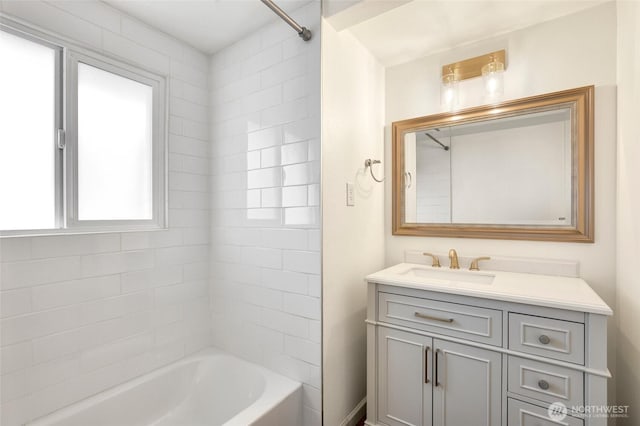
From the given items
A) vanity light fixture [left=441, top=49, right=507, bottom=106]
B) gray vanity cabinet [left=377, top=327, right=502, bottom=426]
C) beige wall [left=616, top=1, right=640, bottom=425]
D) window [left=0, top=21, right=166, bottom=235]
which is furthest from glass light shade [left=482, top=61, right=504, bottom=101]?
window [left=0, top=21, right=166, bottom=235]

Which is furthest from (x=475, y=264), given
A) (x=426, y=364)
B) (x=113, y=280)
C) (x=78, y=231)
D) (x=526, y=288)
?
(x=78, y=231)

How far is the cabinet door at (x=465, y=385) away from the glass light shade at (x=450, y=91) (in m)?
1.51

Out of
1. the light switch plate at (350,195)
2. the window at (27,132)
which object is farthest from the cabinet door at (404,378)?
the window at (27,132)

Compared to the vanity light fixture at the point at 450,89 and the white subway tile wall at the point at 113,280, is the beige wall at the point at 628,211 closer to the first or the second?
the vanity light fixture at the point at 450,89

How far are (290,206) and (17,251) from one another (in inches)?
49.8

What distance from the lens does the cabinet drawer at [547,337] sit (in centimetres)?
122

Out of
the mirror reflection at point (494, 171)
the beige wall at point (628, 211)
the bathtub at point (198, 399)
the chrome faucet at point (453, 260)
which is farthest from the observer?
the chrome faucet at point (453, 260)

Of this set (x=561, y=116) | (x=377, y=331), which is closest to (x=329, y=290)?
(x=377, y=331)

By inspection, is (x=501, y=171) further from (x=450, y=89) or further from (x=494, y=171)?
(x=450, y=89)

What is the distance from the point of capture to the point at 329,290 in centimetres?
168

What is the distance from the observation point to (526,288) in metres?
1.44

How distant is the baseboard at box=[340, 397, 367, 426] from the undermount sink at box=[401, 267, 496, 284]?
91 centimetres

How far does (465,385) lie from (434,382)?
144 mm

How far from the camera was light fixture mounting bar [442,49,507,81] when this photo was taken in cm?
189
